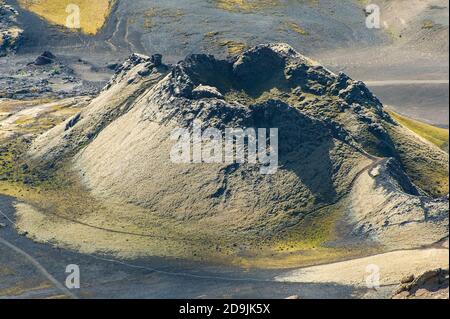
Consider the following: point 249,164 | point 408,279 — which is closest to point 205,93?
point 249,164

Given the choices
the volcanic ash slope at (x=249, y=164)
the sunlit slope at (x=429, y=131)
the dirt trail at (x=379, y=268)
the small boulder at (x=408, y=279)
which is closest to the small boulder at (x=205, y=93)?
the volcanic ash slope at (x=249, y=164)

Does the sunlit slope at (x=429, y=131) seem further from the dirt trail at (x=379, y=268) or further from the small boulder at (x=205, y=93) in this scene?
the dirt trail at (x=379, y=268)

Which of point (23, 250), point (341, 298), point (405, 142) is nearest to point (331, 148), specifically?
point (405, 142)

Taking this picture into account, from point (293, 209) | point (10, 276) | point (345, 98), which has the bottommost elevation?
point (10, 276)

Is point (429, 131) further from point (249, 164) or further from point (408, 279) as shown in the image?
point (408, 279)

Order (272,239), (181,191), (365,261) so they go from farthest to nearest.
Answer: (181,191) → (272,239) → (365,261)

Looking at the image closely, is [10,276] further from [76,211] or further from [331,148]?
[331,148]

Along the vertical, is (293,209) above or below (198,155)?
below

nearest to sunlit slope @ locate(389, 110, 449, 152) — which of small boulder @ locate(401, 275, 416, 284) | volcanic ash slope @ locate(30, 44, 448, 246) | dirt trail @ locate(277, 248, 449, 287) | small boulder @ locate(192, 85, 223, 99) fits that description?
volcanic ash slope @ locate(30, 44, 448, 246)
